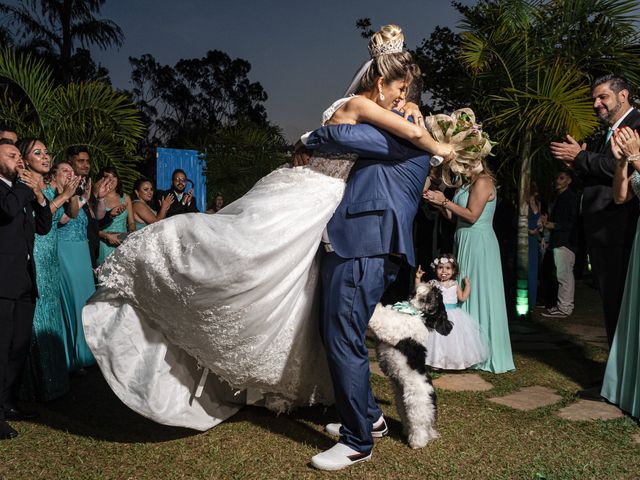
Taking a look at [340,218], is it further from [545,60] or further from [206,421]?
[545,60]

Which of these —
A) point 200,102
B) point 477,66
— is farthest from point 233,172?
point 200,102

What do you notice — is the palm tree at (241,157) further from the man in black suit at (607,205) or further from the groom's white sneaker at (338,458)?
the groom's white sneaker at (338,458)

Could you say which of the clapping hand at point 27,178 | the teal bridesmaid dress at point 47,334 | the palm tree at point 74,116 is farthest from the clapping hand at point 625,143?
the palm tree at point 74,116

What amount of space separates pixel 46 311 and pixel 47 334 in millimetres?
201

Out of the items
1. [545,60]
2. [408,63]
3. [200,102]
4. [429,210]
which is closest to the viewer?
[408,63]

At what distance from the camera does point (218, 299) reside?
3.47 metres

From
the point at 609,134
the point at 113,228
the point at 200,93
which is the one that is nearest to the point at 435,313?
the point at 609,134

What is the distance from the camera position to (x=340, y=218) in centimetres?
362

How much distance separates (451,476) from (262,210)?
1.90 metres

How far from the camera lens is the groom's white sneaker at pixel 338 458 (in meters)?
3.51

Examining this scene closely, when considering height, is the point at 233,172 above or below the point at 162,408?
above

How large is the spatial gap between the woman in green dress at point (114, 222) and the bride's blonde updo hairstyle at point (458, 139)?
419cm

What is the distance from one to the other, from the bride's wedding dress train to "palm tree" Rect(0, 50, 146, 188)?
5.99m

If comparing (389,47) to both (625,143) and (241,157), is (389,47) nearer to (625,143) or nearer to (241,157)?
(625,143)
